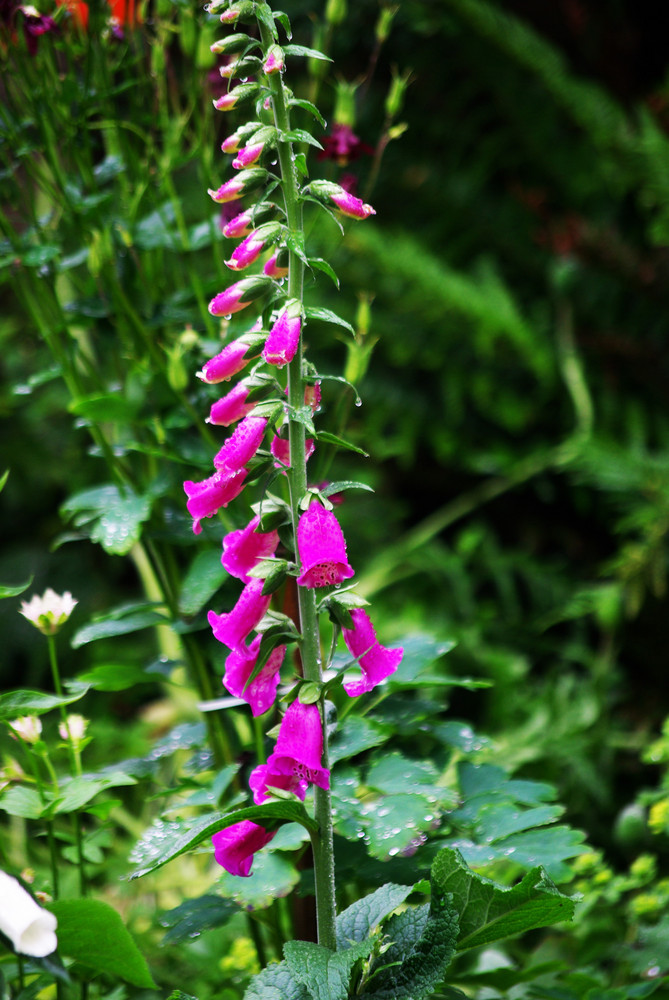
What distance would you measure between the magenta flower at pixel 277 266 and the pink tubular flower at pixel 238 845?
0.30 m

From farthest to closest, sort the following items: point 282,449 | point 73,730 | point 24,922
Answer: point 73,730, point 282,449, point 24,922

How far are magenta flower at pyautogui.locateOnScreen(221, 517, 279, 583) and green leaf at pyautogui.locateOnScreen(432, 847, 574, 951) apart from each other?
18cm

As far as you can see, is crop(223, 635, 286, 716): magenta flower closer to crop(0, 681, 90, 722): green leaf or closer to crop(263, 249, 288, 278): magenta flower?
crop(0, 681, 90, 722): green leaf

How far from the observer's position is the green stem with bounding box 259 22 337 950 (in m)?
0.43

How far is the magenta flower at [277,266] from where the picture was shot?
45 centimetres

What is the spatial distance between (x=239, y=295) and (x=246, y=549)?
0.14m

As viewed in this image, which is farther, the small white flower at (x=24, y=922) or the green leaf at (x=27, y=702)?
the green leaf at (x=27, y=702)

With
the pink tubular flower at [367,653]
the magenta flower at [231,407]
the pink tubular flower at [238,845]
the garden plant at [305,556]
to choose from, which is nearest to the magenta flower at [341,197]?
the garden plant at [305,556]

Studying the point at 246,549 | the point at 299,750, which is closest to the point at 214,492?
the point at 246,549

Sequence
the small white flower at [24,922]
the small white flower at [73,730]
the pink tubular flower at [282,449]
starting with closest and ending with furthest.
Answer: the small white flower at [24,922], the pink tubular flower at [282,449], the small white flower at [73,730]

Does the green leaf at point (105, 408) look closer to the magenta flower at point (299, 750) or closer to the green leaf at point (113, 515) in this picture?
the green leaf at point (113, 515)

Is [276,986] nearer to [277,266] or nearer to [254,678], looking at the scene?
[254,678]

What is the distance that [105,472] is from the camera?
1556mm

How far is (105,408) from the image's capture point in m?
0.65
